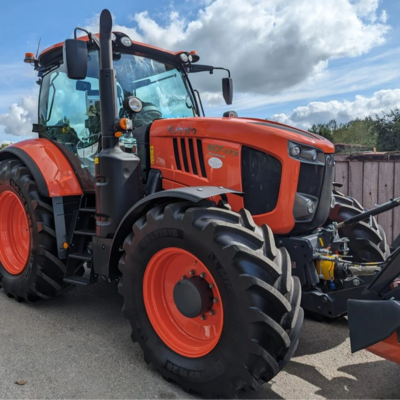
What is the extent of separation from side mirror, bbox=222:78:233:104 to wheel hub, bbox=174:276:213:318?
Result: 8.95 ft

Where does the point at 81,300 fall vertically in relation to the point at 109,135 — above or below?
below

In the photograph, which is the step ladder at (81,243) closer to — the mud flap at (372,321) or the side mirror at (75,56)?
the side mirror at (75,56)

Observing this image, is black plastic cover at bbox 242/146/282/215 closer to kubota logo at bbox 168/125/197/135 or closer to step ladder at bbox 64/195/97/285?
kubota logo at bbox 168/125/197/135

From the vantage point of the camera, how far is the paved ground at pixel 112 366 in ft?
8.42

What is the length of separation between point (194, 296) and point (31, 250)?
209cm

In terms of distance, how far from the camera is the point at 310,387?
2.60 m

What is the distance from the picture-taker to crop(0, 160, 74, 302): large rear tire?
151 inches

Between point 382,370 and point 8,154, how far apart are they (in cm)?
416

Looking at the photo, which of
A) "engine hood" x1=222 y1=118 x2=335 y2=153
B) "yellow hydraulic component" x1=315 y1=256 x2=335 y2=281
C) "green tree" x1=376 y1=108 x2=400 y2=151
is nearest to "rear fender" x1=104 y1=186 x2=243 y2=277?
"engine hood" x1=222 y1=118 x2=335 y2=153

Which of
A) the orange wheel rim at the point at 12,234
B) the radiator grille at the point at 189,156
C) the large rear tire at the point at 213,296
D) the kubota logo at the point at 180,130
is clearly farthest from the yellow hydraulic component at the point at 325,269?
the orange wheel rim at the point at 12,234

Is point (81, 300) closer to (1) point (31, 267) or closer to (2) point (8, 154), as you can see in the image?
(1) point (31, 267)

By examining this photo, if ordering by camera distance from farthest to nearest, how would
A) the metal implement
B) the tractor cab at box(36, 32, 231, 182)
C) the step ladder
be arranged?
the tractor cab at box(36, 32, 231, 182) → the step ladder → the metal implement

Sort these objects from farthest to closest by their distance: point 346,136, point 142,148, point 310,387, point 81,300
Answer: point 346,136 → point 81,300 → point 142,148 → point 310,387

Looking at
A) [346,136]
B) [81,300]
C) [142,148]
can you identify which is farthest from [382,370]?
[346,136]
